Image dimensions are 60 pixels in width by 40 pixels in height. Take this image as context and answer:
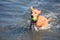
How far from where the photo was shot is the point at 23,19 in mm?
8664

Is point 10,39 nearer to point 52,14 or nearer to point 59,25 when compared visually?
point 59,25

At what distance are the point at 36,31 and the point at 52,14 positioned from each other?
1607mm

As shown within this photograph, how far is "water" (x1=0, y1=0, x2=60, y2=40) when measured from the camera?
740 centimetres

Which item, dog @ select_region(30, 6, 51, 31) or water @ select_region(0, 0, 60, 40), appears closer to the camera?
water @ select_region(0, 0, 60, 40)

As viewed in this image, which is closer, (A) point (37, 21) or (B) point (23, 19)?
(A) point (37, 21)

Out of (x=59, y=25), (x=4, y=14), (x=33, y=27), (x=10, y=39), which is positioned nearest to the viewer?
(x=10, y=39)

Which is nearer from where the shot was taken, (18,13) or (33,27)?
(33,27)

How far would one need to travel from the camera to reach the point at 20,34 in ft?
24.5

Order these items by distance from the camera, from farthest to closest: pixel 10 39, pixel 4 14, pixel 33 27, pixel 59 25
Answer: pixel 4 14, pixel 59 25, pixel 33 27, pixel 10 39

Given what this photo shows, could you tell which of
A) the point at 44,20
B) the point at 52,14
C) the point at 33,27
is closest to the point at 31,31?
the point at 33,27

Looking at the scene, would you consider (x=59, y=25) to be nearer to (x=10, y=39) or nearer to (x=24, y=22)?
(x=24, y=22)

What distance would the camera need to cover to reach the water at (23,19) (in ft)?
24.3

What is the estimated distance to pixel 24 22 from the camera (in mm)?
8328

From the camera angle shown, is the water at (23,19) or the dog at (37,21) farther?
the dog at (37,21)
